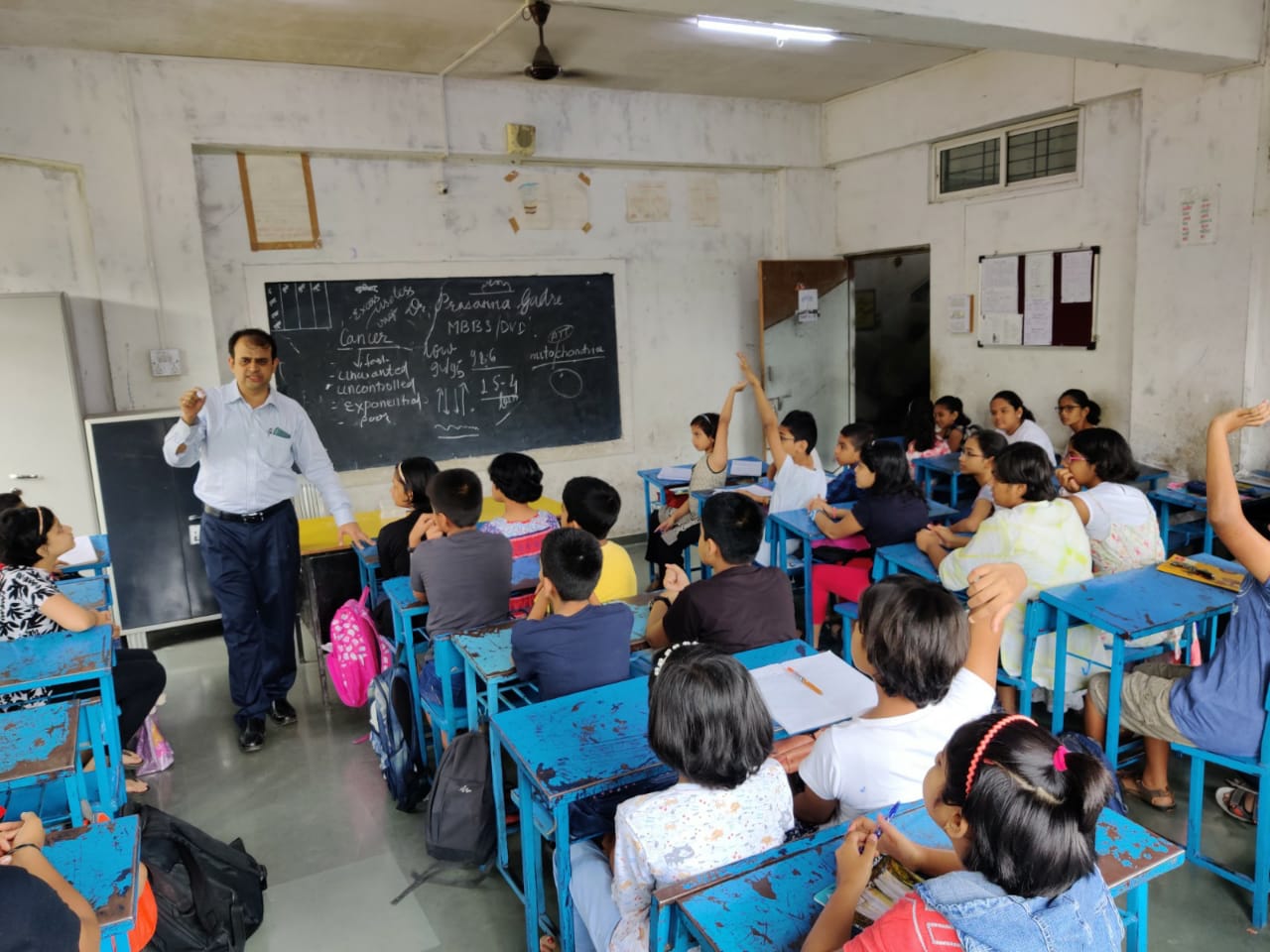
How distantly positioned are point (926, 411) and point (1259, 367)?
188 centimetres

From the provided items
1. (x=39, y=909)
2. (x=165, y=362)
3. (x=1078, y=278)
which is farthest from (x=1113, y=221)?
(x=39, y=909)

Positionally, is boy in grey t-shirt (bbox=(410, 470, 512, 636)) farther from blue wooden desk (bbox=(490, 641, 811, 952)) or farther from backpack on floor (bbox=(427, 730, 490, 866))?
blue wooden desk (bbox=(490, 641, 811, 952))

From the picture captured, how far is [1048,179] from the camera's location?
5.23m

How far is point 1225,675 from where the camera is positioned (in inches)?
87.8

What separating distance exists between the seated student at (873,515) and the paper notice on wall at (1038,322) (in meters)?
2.35

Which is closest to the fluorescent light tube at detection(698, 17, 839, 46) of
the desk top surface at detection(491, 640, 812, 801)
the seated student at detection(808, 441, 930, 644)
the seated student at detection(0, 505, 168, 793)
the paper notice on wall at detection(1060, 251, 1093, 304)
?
the paper notice on wall at detection(1060, 251, 1093, 304)

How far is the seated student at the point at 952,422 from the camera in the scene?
5418 mm

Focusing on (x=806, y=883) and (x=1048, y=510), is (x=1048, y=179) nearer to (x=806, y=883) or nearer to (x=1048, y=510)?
(x=1048, y=510)

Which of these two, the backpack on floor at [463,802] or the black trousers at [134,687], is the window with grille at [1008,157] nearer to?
the backpack on floor at [463,802]

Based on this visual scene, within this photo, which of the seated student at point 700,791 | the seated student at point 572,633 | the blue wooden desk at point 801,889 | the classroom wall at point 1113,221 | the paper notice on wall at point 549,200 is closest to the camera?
the blue wooden desk at point 801,889

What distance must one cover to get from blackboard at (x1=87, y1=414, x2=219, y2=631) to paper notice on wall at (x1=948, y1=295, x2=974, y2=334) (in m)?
4.66

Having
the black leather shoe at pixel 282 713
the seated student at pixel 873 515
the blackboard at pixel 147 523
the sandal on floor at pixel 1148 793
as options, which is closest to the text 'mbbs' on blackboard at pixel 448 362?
the blackboard at pixel 147 523

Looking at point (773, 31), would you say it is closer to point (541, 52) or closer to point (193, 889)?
point (541, 52)

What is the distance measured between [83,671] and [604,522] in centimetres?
153
